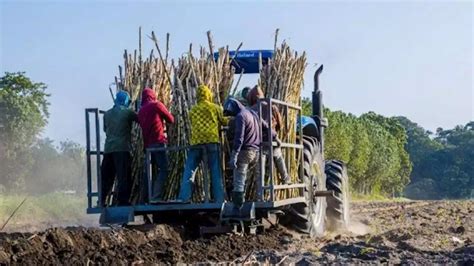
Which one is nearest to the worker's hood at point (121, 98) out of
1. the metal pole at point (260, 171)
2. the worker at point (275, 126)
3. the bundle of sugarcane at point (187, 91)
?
the bundle of sugarcane at point (187, 91)

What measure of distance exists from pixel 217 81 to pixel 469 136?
91.2m

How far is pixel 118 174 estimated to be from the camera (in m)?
10.0

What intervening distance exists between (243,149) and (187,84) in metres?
1.25

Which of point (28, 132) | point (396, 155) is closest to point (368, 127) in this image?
point (396, 155)

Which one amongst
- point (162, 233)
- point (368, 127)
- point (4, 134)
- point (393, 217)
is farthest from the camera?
point (368, 127)

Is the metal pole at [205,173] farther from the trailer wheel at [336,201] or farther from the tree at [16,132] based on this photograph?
the tree at [16,132]

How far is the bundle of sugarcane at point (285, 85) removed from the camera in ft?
33.0

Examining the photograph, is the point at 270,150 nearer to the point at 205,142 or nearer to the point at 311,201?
the point at 205,142

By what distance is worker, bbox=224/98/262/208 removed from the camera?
916cm

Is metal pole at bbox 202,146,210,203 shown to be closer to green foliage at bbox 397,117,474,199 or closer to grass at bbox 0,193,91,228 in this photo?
grass at bbox 0,193,91,228

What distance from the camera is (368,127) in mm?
→ 53250

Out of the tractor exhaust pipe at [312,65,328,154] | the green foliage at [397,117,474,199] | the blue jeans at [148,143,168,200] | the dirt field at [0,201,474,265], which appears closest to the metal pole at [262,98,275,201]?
the dirt field at [0,201,474,265]

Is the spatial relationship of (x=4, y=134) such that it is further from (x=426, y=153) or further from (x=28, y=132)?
(x=426, y=153)

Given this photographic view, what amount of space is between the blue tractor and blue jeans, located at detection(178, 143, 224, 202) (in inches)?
4.2
